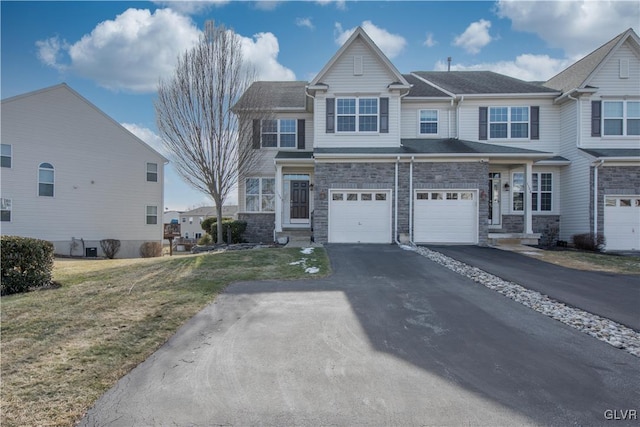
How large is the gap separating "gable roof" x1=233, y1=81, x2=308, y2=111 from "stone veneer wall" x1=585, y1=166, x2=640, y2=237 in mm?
14014

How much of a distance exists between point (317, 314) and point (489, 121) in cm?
1504

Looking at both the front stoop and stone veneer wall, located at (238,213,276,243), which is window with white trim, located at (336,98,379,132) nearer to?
stone veneer wall, located at (238,213,276,243)

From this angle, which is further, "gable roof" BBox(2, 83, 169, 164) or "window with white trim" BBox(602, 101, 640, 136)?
"gable roof" BBox(2, 83, 169, 164)

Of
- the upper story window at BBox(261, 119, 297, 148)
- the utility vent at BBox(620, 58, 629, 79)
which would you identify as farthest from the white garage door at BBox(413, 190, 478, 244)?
the utility vent at BBox(620, 58, 629, 79)

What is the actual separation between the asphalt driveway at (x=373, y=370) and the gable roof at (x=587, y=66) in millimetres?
15155

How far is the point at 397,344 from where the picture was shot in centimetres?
426

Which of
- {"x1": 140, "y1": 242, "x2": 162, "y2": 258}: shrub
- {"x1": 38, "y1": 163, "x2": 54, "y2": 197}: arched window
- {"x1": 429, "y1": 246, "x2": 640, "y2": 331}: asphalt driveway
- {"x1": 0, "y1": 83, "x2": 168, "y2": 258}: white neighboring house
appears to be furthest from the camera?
{"x1": 140, "y1": 242, "x2": 162, "y2": 258}: shrub

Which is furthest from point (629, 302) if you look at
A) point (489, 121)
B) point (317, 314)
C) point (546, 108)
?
point (546, 108)

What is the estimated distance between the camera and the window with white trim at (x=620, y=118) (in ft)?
50.1

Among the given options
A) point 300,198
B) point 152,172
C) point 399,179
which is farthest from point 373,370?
point 152,172

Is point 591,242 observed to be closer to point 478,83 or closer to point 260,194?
point 478,83

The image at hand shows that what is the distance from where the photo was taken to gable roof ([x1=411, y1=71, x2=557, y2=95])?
642 inches

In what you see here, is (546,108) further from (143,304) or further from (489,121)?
(143,304)

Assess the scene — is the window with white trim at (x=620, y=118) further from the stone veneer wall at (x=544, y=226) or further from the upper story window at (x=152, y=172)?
the upper story window at (x=152, y=172)
